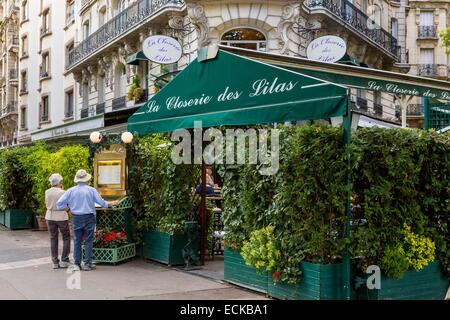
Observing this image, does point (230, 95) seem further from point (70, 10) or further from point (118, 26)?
point (70, 10)

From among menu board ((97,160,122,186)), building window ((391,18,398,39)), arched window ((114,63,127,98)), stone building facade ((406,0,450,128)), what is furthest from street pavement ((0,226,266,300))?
stone building facade ((406,0,450,128))

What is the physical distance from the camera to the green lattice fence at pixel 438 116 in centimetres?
1330

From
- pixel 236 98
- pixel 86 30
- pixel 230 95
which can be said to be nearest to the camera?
pixel 236 98

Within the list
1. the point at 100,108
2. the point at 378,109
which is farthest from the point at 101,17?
the point at 378,109

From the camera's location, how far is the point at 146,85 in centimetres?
2303

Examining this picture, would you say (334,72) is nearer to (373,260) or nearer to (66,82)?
(373,260)

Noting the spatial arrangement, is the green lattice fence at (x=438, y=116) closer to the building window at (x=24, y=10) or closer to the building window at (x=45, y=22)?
the building window at (x=45, y=22)

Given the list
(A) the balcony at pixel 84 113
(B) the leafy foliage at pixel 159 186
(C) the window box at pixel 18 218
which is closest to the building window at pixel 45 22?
(A) the balcony at pixel 84 113

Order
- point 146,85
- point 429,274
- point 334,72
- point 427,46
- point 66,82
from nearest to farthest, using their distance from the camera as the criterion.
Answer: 1. point 429,274
2. point 334,72
3. point 146,85
4. point 66,82
5. point 427,46

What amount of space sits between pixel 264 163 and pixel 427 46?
41.7 m

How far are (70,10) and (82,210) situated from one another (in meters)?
26.1

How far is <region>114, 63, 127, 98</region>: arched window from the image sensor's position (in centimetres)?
2586

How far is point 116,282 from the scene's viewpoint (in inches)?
340
